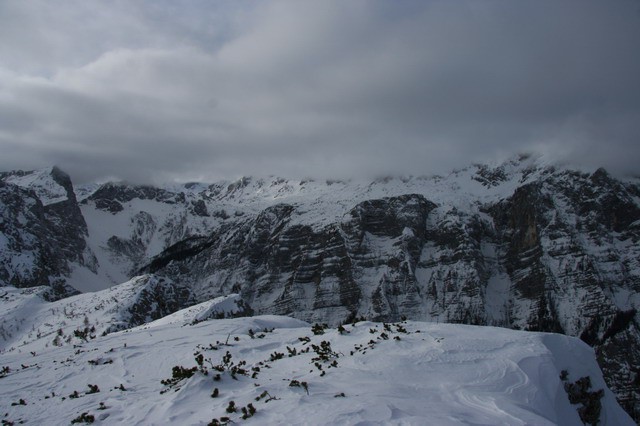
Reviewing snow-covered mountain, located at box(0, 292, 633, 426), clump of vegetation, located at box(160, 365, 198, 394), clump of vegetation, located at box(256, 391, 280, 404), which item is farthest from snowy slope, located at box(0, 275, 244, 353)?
clump of vegetation, located at box(256, 391, 280, 404)

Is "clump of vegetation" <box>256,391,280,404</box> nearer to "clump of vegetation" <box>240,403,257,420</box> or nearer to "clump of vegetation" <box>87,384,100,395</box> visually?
"clump of vegetation" <box>240,403,257,420</box>

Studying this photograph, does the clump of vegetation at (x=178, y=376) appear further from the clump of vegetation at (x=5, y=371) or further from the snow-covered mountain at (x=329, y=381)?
the clump of vegetation at (x=5, y=371)

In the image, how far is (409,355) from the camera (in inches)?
765

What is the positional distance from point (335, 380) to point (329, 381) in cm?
22

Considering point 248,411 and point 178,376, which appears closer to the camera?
point 248,411

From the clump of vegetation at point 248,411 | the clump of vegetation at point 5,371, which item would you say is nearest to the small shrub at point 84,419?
the clump of vegetation at point 248,411

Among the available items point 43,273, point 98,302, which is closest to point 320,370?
point 98,302

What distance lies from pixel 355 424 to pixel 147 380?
11066 millimetres

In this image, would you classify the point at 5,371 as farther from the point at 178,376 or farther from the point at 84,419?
the point at 84,419

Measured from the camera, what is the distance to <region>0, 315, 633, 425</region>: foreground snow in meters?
14.1

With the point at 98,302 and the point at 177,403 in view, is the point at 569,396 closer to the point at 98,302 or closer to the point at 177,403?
the point at 177,403

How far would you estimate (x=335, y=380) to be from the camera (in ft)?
55.9

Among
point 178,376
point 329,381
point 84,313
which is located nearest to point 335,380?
point 329,381

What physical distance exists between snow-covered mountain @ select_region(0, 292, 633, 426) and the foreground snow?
0.05 m
